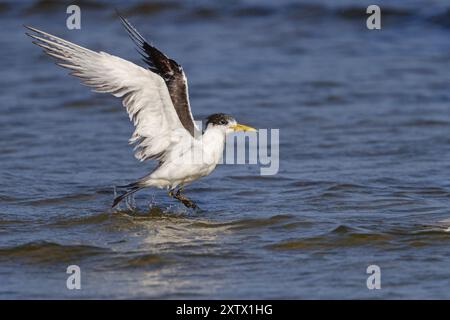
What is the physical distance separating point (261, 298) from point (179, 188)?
222 cm

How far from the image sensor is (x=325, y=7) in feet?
52.9

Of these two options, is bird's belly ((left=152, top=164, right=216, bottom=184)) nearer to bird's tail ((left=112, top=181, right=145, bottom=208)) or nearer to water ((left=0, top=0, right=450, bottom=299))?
bird's tail ((left=112, top=181, right=145, bottom=208))

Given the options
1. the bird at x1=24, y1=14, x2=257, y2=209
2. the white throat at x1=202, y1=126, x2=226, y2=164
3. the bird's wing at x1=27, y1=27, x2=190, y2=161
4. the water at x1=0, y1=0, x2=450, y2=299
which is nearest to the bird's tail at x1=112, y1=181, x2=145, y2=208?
the bird at x1=24, y1=14, x2=257, y2=209

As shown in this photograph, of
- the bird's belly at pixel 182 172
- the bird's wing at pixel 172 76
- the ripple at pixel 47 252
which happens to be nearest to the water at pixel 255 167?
the ripple at pixel 47 252

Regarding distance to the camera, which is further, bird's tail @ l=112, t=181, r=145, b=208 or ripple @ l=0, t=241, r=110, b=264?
bird's tail @ l=112, t=181, r=145, b=208

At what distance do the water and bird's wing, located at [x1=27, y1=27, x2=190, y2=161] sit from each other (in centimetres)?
71

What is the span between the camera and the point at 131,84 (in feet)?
23.2

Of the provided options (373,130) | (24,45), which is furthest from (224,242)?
(24,45)

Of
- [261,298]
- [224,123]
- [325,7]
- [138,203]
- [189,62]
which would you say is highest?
[325,7]

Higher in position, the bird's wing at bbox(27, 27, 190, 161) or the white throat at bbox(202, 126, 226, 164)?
the bird's wing at bbox(27, 27, 190, 161)

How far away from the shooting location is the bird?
7.09m

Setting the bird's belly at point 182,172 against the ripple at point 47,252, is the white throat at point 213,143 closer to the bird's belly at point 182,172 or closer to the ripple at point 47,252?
the bird's belly at point 182,172

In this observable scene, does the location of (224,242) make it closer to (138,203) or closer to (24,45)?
(138,203)

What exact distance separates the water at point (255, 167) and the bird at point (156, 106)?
0.44 m
